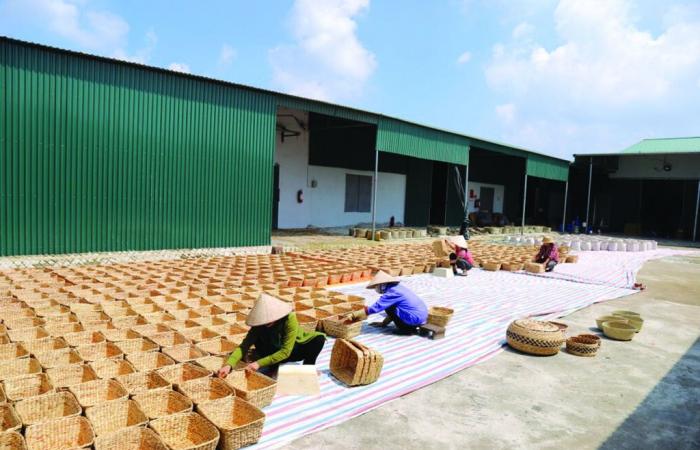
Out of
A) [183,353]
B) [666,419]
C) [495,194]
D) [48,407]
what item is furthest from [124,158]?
[495,194]

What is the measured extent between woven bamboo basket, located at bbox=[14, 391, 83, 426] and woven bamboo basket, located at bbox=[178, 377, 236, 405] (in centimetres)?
69

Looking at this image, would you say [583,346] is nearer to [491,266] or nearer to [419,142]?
[491,266]

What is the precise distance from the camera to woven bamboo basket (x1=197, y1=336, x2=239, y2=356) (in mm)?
4586

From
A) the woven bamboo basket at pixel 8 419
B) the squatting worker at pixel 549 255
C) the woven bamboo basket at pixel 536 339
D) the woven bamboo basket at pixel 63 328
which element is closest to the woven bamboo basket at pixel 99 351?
the woven bamboo basket at pixel 63 328

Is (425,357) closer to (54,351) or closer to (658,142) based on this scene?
(54,351)

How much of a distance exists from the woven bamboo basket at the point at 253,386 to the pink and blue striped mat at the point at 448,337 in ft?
0.36

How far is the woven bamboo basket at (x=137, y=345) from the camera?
14.6ft

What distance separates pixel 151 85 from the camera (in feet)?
35.4

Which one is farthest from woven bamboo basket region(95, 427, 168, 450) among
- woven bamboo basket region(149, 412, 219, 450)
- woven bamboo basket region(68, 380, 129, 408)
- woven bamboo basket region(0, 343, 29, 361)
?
woven bamboo basket region(0, 343, 29, 361)

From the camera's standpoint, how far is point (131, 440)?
2904 mm

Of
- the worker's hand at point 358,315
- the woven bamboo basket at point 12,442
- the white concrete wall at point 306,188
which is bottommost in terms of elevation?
the woven bamboo basket at point 12,442

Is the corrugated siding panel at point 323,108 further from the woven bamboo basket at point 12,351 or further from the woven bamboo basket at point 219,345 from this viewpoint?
the woven bamboo basket at point 12,351

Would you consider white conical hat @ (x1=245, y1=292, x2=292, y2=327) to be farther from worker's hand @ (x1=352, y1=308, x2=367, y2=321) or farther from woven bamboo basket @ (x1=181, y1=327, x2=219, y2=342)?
worker's hand @ (x1=352, y1=308, x2=367, y2=321)

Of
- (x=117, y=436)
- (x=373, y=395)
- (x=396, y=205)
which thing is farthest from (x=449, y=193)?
(x=117, y=436)
